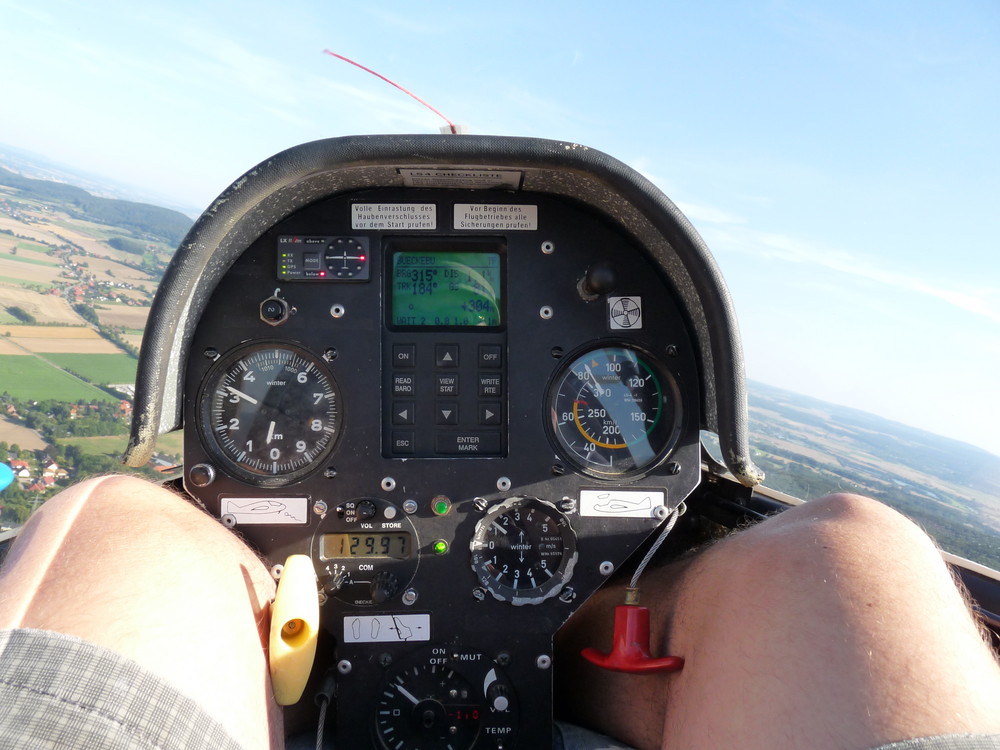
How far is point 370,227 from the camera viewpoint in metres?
2.23

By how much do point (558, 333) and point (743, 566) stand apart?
91 centimetres

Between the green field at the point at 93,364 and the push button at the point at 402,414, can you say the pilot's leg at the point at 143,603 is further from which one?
the green field at the point at 93,364

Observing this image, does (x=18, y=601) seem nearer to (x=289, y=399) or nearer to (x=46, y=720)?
(x=46, y=720)

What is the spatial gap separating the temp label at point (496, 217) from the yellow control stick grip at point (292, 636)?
1158 millimetres

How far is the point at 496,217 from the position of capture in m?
2.26

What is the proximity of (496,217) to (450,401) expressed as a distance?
60 centimetres

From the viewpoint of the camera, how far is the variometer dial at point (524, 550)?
2.14 m

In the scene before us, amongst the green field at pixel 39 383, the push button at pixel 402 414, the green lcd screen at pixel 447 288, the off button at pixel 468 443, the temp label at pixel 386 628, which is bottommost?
the temp label at pixel 386 628

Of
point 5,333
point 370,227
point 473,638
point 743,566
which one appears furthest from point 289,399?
point 5,333

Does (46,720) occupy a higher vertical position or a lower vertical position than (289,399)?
lower

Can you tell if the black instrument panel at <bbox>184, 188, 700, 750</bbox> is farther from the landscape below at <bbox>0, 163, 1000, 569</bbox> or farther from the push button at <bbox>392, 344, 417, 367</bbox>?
the landscape below at <bbox>0, 163, 1000, 569</bbox>

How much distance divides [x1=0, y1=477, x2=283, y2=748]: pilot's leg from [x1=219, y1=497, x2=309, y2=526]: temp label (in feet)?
0.71

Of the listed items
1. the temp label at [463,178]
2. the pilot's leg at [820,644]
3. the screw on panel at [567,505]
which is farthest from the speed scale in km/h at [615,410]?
the temp label at [463,178]

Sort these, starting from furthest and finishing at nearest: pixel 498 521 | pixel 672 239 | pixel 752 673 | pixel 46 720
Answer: pixel 498 521
pixel 672 239
pixel 752 673
pixel 46 720
